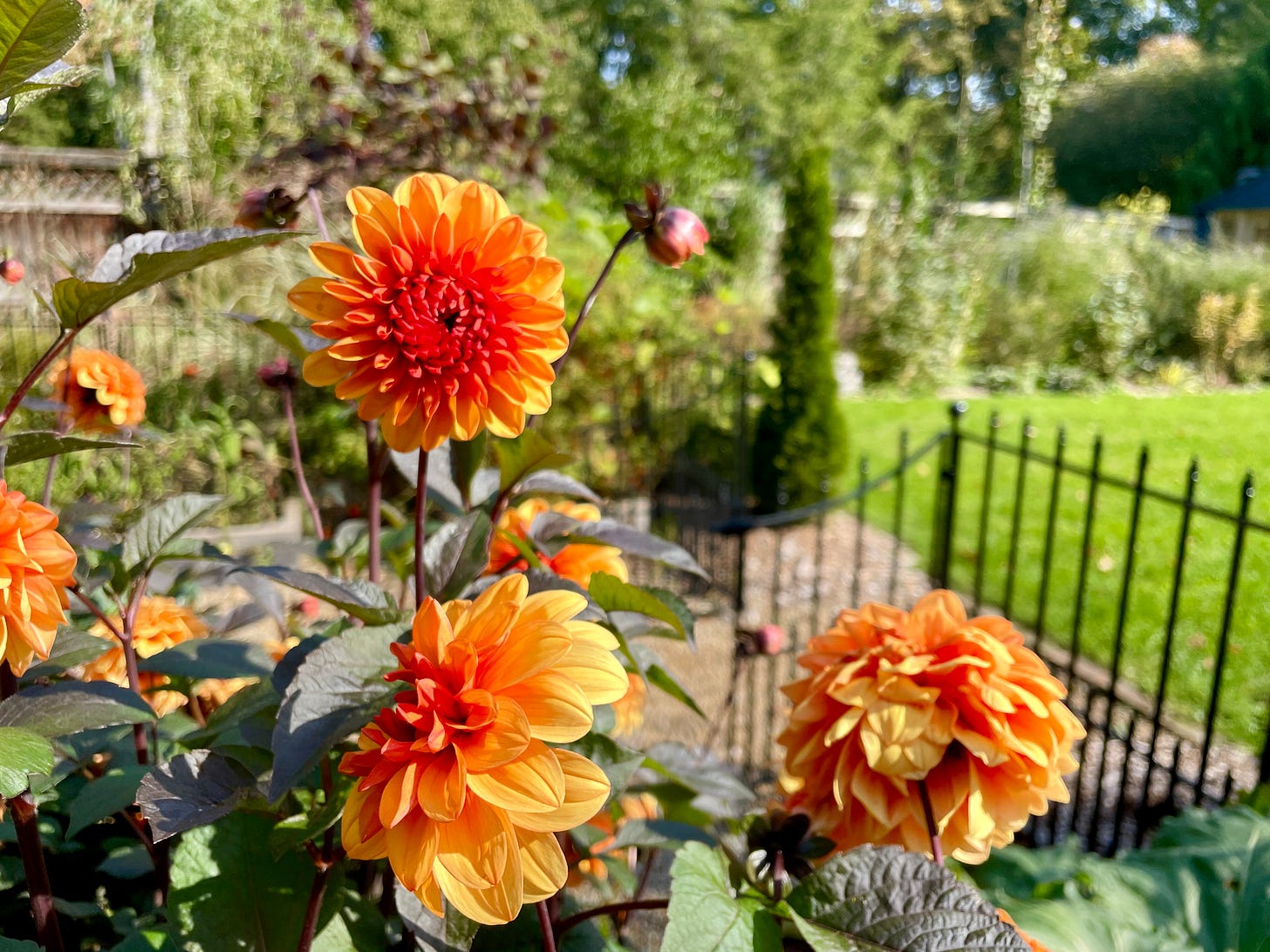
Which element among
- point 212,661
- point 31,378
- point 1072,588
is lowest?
point 1072,588

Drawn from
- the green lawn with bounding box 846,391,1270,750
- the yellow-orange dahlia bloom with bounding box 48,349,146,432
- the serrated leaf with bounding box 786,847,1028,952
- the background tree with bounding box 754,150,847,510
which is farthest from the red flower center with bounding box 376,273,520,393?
the background tree with bounding box 754,150,847,510

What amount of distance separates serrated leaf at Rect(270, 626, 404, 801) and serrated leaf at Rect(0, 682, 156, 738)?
105 mm

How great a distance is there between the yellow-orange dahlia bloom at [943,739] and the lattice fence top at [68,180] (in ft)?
19.2

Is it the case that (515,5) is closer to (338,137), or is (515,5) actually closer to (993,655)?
(338,137)

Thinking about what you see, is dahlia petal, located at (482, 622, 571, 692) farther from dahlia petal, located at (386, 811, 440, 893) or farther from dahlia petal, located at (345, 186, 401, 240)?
dahlia petal, located at (345, 186, 401, 240)

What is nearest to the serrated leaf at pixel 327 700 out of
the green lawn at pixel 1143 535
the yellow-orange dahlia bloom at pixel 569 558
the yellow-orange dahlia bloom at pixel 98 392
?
the yellow-orange dahlia bloom at pixel 569 558

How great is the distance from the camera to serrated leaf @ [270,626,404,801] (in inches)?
16.3

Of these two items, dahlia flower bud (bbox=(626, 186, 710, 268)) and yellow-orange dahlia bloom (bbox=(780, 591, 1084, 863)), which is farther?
dahlia flower bud (bbox=(626, 186, 710, 268))

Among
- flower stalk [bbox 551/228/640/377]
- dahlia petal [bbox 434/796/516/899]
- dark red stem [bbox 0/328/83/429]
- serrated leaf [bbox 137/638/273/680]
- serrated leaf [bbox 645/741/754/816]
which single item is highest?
flower stalk [bbox 551/228/640/377]

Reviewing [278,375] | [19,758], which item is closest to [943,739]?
[19,758]

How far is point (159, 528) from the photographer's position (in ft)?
2.14

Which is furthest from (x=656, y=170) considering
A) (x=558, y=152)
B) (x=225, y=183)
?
(x=225, y=183)

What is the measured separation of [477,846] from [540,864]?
3cm

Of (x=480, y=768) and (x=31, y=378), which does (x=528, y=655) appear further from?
(x=31, y=378)
